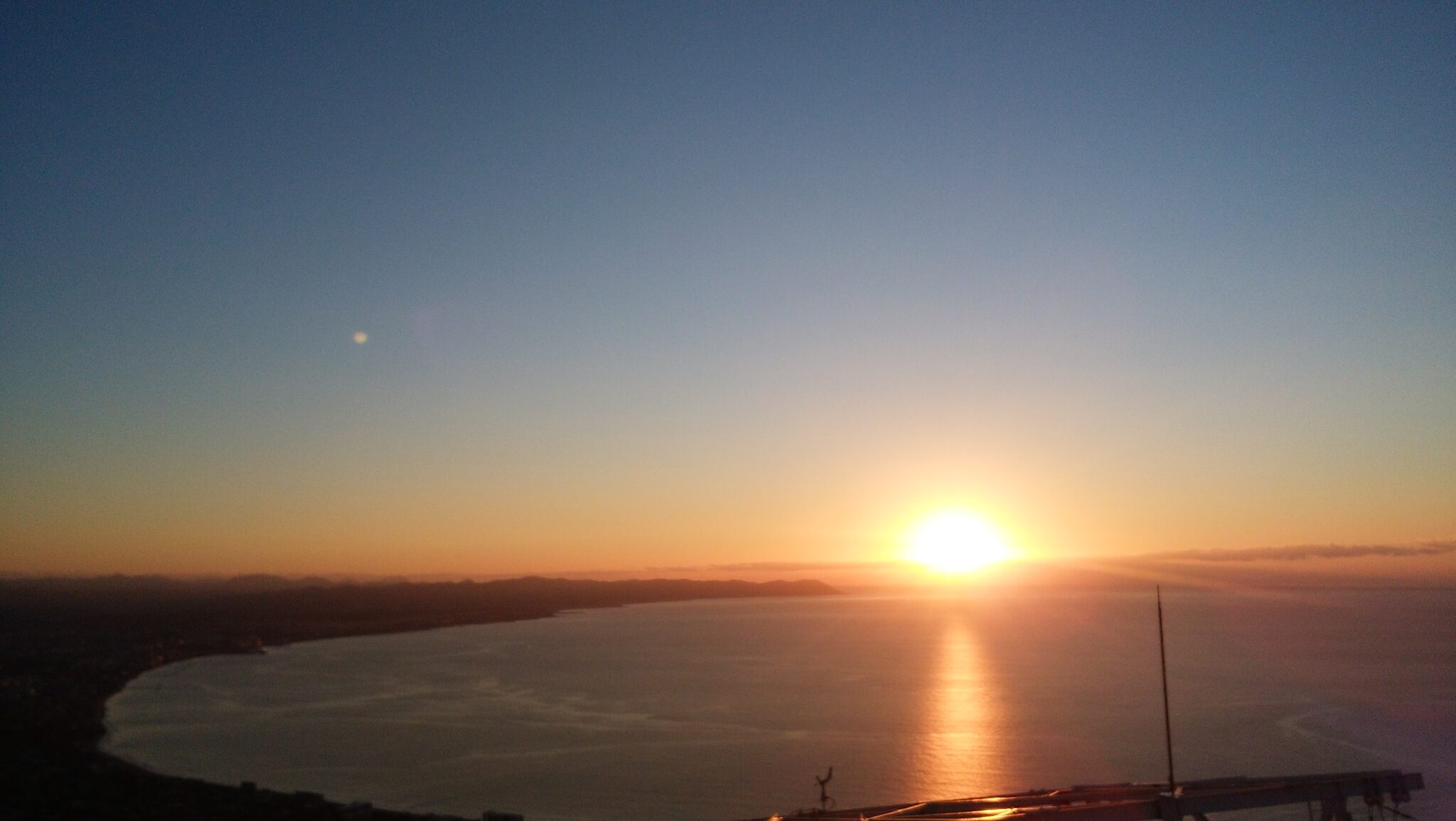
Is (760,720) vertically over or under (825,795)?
under

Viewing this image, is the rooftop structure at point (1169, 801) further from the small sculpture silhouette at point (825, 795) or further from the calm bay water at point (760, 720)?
the calm bay water at point (760, 720)

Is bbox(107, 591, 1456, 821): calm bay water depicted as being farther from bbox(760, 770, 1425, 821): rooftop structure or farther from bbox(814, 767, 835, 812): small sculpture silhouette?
bbox(760, 770, 1425, 821): rooftop structure

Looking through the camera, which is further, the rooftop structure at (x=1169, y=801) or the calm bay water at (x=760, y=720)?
the calm bay water at (x=760, y=720)

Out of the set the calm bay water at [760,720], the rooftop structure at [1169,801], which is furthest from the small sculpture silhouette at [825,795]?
the calm bay water at [760,720]

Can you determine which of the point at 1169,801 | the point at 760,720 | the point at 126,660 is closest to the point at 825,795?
the point at 1169,801

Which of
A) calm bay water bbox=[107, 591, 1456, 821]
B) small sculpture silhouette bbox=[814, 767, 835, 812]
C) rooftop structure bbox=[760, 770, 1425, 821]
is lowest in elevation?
calm bay water bbox=[107, 591, 1456, 821]

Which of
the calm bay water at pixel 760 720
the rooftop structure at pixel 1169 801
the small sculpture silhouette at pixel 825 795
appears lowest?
the calm bay water at pixel 760 720

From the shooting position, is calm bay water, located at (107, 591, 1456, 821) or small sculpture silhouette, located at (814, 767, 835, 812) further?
calm bay water, located at (107, 591, 1456, 821)

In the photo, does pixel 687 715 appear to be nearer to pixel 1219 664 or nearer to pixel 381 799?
pixel 381 799

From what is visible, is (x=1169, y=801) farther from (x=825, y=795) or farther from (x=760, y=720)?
(x=760, y=720)

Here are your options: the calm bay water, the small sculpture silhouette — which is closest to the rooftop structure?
the small sculpture silhouette
